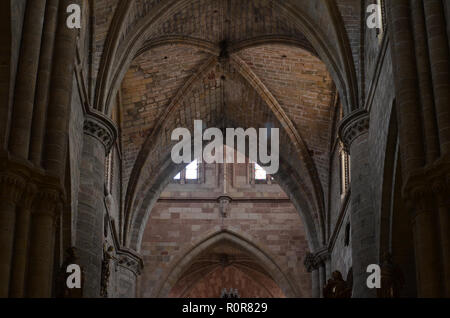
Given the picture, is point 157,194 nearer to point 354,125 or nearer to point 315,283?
point 315,283

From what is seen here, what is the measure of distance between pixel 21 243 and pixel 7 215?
0.43 metres

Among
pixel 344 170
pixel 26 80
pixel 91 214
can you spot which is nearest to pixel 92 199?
pixel 91 214

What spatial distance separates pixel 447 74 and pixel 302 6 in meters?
9.65

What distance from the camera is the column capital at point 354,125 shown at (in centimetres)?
2062

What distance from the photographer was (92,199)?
66.1 ft

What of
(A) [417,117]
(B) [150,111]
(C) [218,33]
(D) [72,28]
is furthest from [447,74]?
(B) [150,111]

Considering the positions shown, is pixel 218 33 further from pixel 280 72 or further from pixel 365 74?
pixel 365 74

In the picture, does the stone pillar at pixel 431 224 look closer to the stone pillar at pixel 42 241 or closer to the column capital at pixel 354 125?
the stone pillar at pixel 42 241

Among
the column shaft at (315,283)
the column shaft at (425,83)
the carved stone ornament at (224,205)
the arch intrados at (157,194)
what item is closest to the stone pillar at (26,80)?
the column shaft at (425,83)

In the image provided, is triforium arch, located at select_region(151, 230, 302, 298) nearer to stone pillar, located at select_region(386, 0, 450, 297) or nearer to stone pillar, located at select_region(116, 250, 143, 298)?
stone pillar, located at select_region(116, 250, 143, 298)

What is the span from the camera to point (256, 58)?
88.4ft

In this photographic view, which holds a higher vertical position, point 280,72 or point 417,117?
point 280,72

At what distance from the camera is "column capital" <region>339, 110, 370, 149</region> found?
812 inches

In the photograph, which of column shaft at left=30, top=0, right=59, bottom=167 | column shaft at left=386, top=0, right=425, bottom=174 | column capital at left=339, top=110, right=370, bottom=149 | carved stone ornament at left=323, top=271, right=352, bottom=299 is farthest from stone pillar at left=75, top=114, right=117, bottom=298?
→ column shaft at left=386, top=0, right=425, bottom=174
